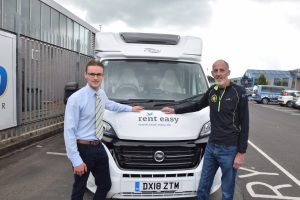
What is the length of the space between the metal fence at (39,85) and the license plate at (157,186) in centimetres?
436


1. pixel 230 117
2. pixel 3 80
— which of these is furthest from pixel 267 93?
pixel 230 117

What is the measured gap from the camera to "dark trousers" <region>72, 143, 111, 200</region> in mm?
3305

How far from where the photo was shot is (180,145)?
12.5ft

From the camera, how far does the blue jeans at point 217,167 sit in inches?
145

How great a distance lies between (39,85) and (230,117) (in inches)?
242

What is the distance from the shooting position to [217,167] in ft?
12.7

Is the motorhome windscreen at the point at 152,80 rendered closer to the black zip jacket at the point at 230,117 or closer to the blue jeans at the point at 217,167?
the black zip jacket at the point at 230,117

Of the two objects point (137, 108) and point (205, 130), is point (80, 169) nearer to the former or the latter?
point (137, 108)

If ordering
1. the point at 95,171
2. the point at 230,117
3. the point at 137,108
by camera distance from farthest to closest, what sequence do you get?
the point at 137,108
the point at 230,117
the point at 95,171

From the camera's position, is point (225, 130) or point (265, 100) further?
point (265, 100)

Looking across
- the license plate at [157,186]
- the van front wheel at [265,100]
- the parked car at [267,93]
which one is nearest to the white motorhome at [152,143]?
the license plate at [157,186]

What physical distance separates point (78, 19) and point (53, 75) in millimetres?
14941

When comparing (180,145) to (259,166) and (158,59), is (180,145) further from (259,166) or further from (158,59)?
(259,166)

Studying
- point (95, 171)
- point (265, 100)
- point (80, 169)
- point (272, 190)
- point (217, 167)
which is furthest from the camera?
point (265, 100)
